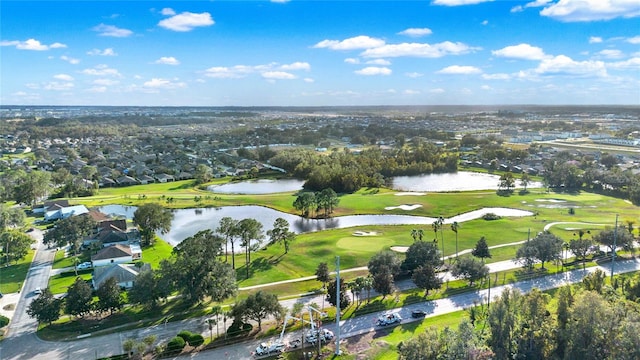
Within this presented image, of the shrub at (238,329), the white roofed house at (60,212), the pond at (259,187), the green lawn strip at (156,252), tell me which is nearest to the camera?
the shrub at (238,329)

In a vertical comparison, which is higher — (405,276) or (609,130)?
(609,130)

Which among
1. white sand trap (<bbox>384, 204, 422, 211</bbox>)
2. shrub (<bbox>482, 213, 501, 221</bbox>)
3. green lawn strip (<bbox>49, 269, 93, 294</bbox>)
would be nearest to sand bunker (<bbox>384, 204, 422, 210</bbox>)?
white sand trap (<bbox>384, 204, 422, 211</bbox>)

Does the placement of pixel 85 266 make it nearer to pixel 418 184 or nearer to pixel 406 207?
pixel 406 207

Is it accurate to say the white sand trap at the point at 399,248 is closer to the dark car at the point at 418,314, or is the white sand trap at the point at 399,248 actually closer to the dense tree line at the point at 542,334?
the dark car at the point at 418,314

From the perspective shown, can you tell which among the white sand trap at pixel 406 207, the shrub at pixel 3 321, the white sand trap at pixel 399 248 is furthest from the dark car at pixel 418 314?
the white sand trap at pixel 406 207

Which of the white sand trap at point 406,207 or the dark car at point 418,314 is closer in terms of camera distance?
the dark car at point 418,314

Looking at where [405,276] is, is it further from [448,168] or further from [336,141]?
[336,141]

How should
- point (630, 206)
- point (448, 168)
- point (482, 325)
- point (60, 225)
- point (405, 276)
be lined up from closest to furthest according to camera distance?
point (482, 325) < point (405, 276) < point (60, 225) < point (630, 206) < point (448, 168)

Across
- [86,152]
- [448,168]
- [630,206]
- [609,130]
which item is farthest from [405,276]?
[609,130]
